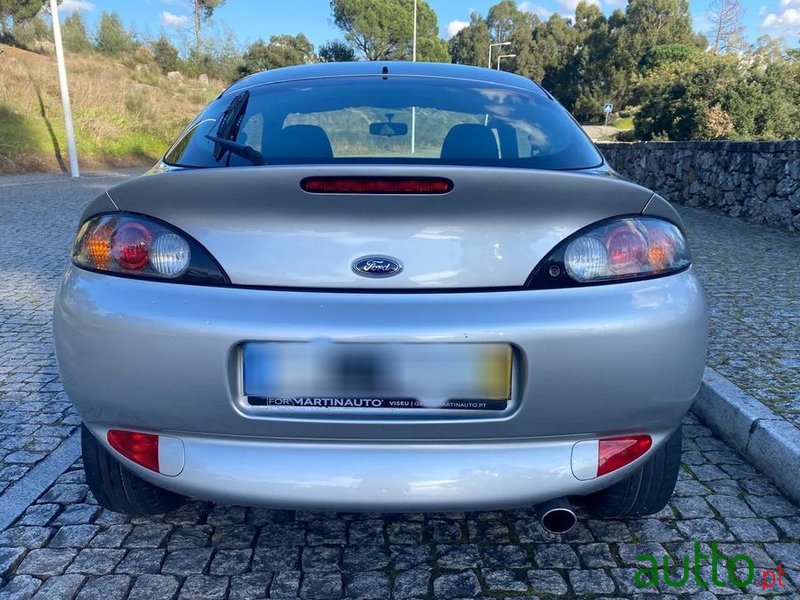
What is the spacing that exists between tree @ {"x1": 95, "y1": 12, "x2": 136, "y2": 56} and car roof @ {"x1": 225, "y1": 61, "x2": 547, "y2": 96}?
3893 centimetres

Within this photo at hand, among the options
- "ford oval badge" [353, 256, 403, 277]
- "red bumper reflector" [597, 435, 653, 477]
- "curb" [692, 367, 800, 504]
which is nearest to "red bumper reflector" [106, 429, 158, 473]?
"ford oval badge" [353, 256, 403, 277]

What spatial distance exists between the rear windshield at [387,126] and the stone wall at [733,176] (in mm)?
4692

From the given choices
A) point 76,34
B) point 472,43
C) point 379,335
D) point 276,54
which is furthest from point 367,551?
point 472,43

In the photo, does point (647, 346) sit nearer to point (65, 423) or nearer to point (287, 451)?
point (287, 451)

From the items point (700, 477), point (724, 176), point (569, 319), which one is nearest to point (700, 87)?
point (724, 176)

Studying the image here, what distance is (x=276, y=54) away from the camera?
157 feet

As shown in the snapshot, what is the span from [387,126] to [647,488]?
67.7 inches

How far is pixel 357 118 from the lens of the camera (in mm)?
2732

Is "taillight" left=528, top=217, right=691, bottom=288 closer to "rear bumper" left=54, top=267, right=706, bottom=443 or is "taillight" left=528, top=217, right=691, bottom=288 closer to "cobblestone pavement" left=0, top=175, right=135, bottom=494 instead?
"rear bumper" left=54, top=267, right=706, bottom=443

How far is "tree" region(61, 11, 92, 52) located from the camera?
1380 inches

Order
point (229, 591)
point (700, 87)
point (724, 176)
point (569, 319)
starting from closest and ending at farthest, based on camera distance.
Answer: point (569, 319)
point (229, 591)
point (724, 176)
point (700, 87)

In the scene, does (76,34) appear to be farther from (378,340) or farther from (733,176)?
(378,340)

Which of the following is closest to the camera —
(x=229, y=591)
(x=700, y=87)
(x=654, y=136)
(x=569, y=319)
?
(x=569, y=319)

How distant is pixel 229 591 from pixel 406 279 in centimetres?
108
